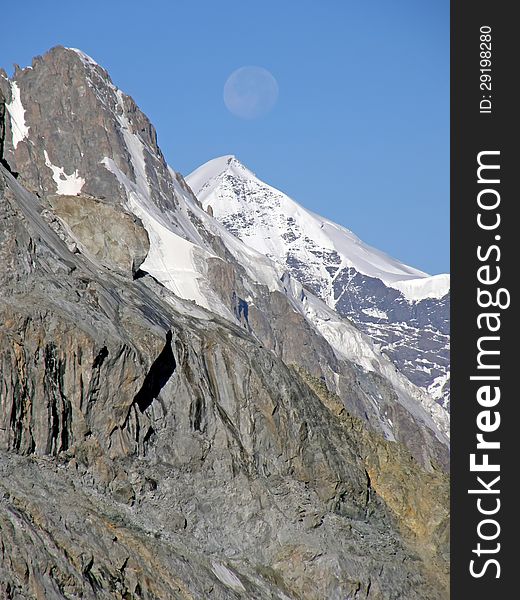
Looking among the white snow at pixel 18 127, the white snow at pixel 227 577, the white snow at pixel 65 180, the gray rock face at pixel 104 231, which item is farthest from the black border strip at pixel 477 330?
the white snow at pixel 18 127

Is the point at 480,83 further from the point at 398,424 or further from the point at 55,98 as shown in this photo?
the point at 55,98

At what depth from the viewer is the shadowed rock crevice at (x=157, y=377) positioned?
Answer: 47656 mm

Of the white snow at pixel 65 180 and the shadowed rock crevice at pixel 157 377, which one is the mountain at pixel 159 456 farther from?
the white snow at pixel 65 180

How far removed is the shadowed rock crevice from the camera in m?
47.7

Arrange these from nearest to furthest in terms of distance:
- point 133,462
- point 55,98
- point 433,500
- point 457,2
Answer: point 457,2, point 133,462, point 433,500, point 55,98

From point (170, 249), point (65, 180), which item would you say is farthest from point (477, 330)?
point (65, 180)

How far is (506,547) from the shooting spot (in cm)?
3766

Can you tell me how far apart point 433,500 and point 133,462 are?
1520cm

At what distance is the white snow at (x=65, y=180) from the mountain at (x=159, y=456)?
417 ft

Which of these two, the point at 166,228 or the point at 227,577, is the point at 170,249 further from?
the point at 227,577

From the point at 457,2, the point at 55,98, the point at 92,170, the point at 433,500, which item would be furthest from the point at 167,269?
the point at 457,2

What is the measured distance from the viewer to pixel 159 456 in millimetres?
47219

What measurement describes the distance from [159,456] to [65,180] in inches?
5718

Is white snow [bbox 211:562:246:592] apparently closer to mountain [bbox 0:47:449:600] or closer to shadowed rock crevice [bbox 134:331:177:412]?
mountain [bbox 0:47:449:600]
